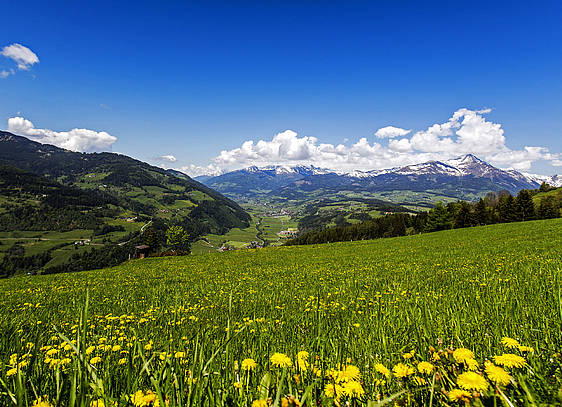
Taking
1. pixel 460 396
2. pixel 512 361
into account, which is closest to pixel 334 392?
pixel 460 396

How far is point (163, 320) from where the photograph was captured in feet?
17.5

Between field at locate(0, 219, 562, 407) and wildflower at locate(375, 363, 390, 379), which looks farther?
wildflower at locate(375, 363, 390, 379)

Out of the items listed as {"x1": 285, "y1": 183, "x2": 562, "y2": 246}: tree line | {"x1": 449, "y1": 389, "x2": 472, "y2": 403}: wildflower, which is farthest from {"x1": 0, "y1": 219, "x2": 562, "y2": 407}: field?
{"x1": 285, "y1": 183, "x2": 562, "y2": 246}: tree line

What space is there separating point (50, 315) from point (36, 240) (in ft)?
785

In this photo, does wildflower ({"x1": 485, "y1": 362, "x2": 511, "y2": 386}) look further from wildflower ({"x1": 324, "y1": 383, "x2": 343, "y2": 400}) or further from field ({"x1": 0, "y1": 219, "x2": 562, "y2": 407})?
wildflower ({"x1": 324, "y1": 383, "x2": 343, "y2": 400})

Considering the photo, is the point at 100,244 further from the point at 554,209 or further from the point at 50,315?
the point at 554,209

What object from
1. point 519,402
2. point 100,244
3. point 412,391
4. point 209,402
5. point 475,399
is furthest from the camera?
point 100,244

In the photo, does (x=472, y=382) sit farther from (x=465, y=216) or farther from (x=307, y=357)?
(x=465, y=216)

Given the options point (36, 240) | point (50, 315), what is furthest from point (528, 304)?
point (36, 240)

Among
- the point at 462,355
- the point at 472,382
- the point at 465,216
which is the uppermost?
the point at 472,382

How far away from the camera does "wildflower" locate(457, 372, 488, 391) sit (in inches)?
51.2

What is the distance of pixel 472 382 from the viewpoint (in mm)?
1359

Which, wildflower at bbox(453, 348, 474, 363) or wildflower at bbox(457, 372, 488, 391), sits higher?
wildflower at bbox(457, 372, 488, 391)

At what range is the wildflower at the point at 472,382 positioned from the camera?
1.30 m
